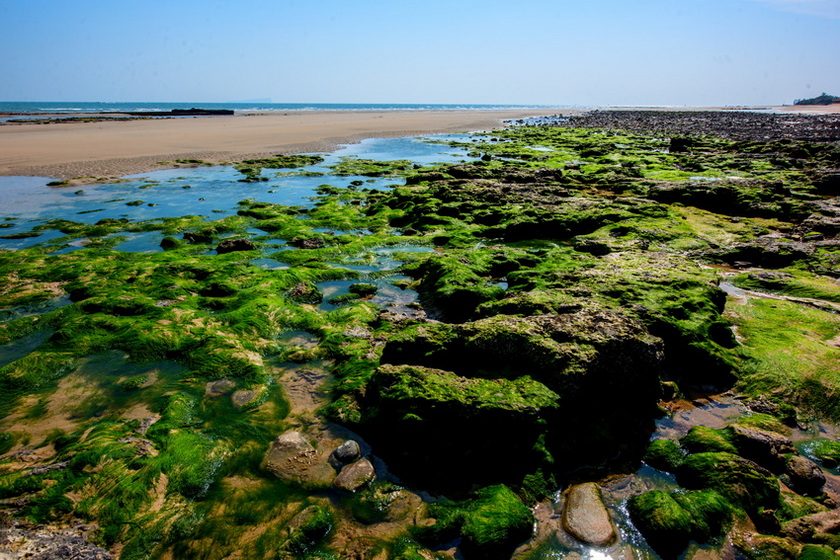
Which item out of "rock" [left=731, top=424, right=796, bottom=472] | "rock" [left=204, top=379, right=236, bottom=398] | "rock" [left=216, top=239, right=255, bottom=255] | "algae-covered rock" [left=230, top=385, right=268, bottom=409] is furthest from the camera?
"rock" [left=216, top=239, right=255, bottom=255]

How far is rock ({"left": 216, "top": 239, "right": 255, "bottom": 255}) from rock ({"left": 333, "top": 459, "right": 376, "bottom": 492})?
764cm

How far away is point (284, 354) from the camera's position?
619cm

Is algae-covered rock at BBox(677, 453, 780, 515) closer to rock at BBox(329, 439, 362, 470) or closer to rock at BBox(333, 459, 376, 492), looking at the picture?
rock at BBox(333, 459, 376, 492)

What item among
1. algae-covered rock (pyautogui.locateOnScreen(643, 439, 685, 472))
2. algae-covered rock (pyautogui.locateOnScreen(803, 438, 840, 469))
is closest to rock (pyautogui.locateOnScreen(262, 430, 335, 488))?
algae-covered rock (pyautogui.locateOnScreen(643, 439, 685, 472))

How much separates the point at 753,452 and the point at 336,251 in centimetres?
855

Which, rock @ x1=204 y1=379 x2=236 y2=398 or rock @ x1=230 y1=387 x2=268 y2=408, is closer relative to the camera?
rock @ x1=230 y1=387 x2=268 y2=408

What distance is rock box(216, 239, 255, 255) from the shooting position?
10.3 meters

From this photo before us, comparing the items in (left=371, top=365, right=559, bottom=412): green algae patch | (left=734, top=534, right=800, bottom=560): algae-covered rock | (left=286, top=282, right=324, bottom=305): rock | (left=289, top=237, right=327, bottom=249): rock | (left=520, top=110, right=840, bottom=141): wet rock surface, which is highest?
(left=520, top=110, right=840, bottom=141): wet rock surface

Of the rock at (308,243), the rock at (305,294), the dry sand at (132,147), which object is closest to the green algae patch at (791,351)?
the rock at (305,294)

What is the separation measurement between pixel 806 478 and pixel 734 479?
73cm

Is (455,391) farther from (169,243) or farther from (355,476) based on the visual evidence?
(169,243)

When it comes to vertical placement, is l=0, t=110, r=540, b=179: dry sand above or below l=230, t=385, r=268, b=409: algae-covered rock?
above

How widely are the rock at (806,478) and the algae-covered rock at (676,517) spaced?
899 mm

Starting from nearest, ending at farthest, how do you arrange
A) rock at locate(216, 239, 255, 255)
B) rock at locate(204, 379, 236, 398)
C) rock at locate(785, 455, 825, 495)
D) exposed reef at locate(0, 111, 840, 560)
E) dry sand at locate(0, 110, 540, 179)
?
1. exposed reef at locate(0, 111, 840, 560)
2. rock at locate(785, 455, 825, 495)
3. rock at locate(204, 379, 236, 398)
4. rock at locate(216, 239, 255, 255)
5. dry sand at locate(0, 110, 540, 179)
